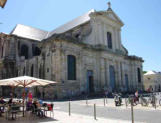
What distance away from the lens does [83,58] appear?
95.5 ft

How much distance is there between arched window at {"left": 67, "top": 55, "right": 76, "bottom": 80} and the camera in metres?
26.2

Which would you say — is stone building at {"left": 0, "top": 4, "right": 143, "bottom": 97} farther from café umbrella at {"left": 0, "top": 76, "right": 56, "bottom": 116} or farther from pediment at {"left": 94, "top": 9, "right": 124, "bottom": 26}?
café umbrella at {"left": 0, "top": 76, "right": 56, "bottom": 116}

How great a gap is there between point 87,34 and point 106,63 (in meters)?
7.08

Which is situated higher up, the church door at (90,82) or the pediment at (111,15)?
the pediment at (111,15)

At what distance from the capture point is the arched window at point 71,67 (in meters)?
26.2

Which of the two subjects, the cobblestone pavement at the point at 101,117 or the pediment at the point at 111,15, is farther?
the pediment at the point at 111,15

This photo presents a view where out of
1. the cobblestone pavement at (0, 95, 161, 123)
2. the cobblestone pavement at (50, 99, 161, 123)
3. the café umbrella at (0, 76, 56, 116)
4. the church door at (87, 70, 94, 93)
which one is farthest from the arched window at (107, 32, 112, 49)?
the café umbrella at (0, 76, 56, 116)

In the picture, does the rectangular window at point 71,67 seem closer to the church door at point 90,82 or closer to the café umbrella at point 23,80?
the church door at point 90,82

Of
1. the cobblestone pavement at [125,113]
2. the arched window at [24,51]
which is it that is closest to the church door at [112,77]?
the cobblestone pavement at [125,113]

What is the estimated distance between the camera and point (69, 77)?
2581cm

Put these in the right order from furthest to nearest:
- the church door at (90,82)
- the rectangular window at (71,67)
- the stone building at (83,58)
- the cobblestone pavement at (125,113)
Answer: the church door at (90,82)
the rectangular window at (71,67)
the stone building at (83,58)
the cobblestone pavement at (125,113)

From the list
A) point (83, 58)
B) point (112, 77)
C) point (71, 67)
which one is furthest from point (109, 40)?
point (71, 67)

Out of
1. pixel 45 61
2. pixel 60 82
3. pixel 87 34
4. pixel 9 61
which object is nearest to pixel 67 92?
pixel 60 82

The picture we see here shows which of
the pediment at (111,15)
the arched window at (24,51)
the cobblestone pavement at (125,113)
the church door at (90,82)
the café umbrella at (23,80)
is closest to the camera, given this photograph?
the cobblestone pavement at (125,113)
